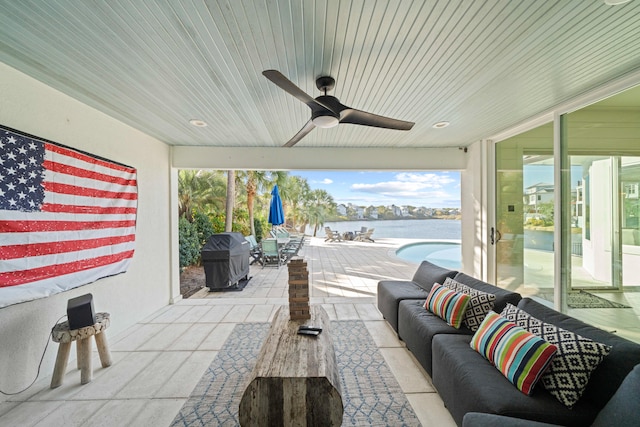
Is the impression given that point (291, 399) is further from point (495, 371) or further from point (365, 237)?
point (365, 237)

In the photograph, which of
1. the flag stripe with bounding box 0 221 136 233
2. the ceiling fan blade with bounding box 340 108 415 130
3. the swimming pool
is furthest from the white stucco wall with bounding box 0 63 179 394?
the swimming pool

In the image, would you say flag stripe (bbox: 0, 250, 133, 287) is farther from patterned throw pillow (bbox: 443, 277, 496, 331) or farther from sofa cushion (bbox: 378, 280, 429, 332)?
patterned throw pillow (bbox: 443, 277, 496, 331)

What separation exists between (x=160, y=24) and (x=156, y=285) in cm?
349

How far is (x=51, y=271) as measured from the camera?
2209 millimetres

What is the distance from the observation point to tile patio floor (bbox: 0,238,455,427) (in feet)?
6.02

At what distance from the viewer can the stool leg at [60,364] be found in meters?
2.12

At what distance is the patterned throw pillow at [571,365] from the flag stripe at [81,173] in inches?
155

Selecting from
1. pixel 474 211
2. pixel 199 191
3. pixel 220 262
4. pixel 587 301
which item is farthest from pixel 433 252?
pixel 199 191

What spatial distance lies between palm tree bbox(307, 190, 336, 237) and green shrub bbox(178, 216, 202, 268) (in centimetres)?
1093

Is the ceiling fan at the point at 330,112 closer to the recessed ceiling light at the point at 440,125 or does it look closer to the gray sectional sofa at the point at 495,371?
the recessed ceiling light at the point at 440,125

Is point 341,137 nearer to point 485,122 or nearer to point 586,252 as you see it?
point 485,122

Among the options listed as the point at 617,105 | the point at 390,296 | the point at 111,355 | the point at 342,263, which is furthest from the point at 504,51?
the point at 342,263

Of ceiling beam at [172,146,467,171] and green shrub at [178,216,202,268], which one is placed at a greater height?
ceiling beam at [172,146,467,171]

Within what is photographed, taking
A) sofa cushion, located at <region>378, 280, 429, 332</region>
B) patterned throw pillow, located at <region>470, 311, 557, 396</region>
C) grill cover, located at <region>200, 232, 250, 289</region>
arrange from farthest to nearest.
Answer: grill cover, located at <region>200, 232, 250, 289</region> < sofa cushion, located at <region>378, 280, 429, 332</region> < patterned throw pillow, located at <region>470, 311, 557, 396</region>
